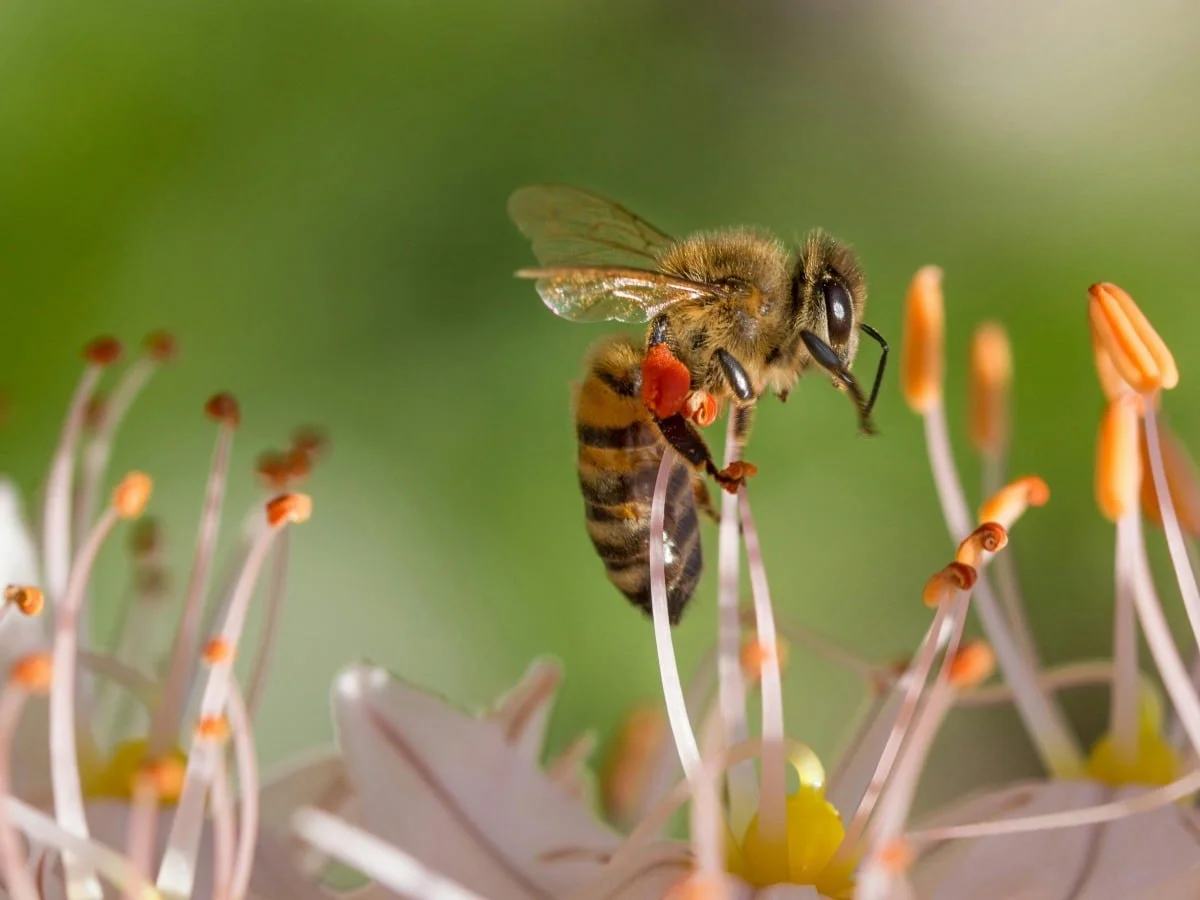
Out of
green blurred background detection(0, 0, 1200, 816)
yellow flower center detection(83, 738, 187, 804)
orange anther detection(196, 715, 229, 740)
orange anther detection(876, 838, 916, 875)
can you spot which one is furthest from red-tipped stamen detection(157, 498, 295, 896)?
green blurred background detection(0, 0, 1200, 816)

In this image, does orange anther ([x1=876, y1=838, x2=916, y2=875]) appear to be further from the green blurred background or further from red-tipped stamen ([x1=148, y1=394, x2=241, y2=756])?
the green blurred background

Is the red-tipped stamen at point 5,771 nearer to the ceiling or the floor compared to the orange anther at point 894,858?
nearer to the floor

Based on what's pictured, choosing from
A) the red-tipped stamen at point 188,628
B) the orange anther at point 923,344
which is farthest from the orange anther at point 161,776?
the orange anther at point 923,344

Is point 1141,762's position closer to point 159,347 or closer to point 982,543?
point 982,543

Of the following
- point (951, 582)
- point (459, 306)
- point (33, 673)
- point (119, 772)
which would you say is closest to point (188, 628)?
point (119, 772)

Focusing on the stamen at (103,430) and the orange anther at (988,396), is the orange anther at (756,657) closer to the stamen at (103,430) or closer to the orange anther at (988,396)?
the orange anther at (988,396)

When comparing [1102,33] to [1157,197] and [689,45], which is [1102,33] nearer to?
[1157,197]

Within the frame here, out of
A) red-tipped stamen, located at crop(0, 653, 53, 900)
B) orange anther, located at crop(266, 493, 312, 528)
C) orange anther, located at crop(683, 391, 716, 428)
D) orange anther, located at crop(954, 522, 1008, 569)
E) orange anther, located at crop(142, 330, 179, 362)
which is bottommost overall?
red-tipped stamen, located at crop(0, 653, 53, 900)
